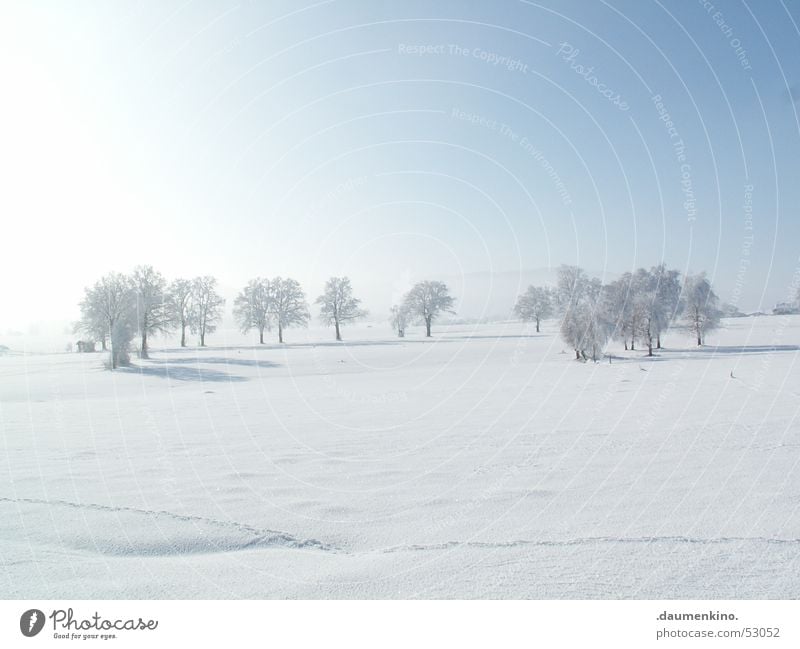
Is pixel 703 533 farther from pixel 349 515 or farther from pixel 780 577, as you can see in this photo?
pixel 349 515

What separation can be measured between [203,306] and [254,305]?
22.9 ft

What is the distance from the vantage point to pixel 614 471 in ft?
20.6

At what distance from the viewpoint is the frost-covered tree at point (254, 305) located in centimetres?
6344

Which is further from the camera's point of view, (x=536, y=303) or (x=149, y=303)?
(x=536, y=303)

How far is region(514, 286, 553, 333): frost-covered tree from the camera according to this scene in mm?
74312

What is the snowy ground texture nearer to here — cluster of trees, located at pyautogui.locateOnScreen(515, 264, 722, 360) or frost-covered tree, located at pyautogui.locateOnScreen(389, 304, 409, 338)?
cluster of trees, located at pyautogui.locateOnScreen(515, 264, 722, 360)

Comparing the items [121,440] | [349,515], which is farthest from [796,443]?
[121,440]

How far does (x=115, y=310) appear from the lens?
34.9 m

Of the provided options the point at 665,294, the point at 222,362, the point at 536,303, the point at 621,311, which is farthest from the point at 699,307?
the point at 222,362

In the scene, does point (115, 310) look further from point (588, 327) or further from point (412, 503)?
point (588, 327)

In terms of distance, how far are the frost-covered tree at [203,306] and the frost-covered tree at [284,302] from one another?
7276 mm

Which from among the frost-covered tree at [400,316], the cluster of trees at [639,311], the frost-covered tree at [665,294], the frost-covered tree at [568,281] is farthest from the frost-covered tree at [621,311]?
the frost-covered tree at [400,316]

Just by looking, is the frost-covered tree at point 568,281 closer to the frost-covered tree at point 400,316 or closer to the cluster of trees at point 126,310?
the frost-covered tree at point 400,316
